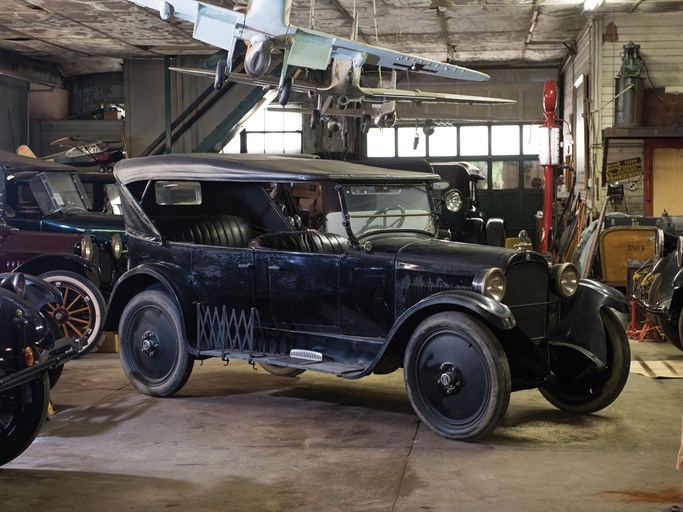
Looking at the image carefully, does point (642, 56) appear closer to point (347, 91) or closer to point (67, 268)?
point (347, 91)

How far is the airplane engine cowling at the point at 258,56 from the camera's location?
902 cm

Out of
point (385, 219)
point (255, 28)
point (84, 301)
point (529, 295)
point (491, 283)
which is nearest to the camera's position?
point (491, 283)

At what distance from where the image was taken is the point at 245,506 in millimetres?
4605

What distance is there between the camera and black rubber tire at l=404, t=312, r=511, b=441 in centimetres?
563

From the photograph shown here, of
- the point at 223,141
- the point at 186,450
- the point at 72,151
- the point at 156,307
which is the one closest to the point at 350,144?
the point at 223,141

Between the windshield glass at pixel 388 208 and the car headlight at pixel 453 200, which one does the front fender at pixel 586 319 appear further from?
the car headlight at pixel 453 200

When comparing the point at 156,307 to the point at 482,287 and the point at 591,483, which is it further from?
the point at 591,483

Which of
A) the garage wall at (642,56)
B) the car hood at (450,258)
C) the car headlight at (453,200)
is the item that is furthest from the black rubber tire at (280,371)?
the garage wall at (642,56)

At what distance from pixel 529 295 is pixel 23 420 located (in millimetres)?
3238

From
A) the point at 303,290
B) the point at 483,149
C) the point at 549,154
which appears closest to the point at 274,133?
the point at 483,149

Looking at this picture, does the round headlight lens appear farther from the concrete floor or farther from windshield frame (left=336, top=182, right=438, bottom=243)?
windshield frame (left=336, top=182, right=438, bottom=243)

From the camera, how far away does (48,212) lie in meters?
10.5

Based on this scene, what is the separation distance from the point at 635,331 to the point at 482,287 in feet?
16.2

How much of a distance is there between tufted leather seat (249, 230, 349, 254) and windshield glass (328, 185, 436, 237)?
214mm
